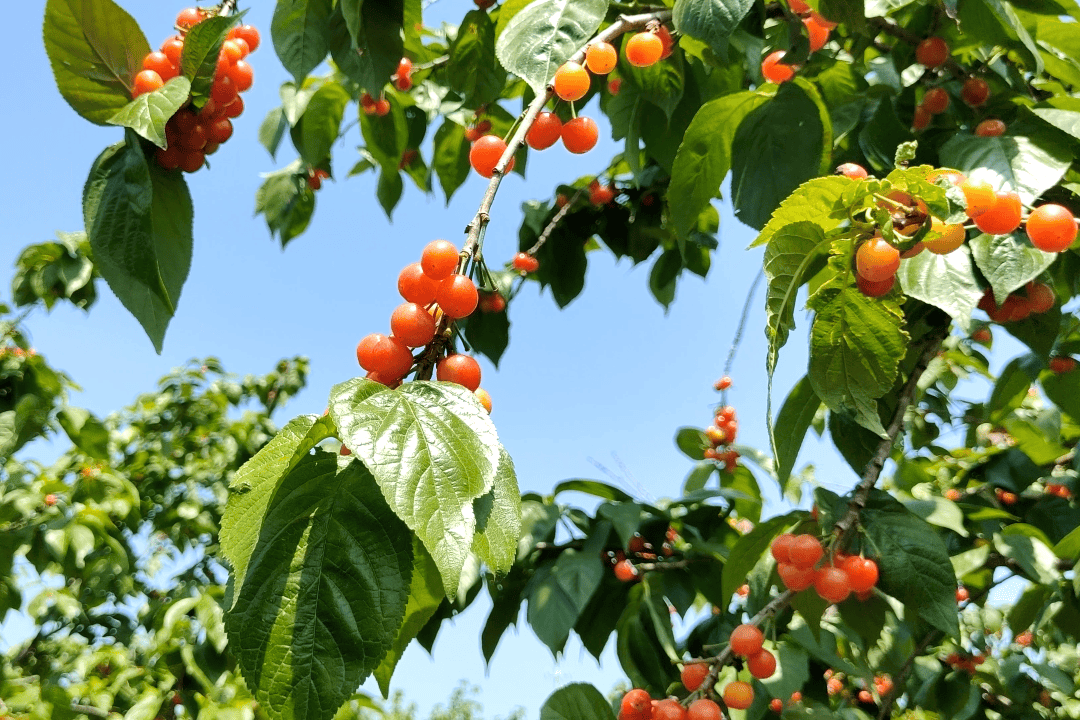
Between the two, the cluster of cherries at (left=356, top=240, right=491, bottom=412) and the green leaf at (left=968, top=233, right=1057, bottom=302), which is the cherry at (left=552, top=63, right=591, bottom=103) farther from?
the green leaf at (left=968, top=233, right=1057, bottom=302)

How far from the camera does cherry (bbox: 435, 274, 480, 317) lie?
59cm

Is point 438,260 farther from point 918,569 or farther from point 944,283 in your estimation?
point 918,569

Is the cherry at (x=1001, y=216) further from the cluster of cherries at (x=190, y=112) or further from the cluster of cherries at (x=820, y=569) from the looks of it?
the cluster of cherries at (x=190, y=112)

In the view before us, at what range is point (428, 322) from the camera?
624mm

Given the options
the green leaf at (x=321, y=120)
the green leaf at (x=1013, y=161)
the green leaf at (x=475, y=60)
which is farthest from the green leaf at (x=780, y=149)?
the green leaf at (x=321, y=120)

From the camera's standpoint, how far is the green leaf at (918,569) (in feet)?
3.98

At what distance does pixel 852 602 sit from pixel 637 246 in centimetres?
129

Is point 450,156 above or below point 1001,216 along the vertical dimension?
above

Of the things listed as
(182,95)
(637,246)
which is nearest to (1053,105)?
(637,246)

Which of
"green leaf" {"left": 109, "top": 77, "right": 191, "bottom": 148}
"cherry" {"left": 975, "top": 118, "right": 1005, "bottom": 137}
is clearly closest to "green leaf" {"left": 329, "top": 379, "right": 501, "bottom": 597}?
"green leaf" {"left": 109, "top": 77, "right": 191, "bottom": 148}

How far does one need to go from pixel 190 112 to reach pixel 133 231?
0.55ft

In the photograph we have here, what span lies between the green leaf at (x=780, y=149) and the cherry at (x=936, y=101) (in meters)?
0.48

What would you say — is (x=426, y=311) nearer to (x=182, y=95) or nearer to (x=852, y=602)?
(x=182, y=95)

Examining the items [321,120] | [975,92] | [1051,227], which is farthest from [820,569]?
[321,120]
